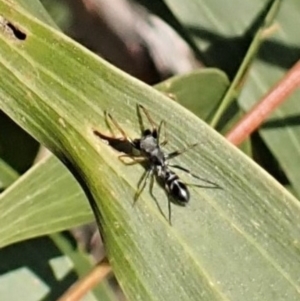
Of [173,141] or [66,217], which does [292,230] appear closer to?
[173,141]

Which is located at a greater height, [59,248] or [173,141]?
[173,141]

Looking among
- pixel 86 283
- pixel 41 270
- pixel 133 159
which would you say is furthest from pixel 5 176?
pixel 133 159

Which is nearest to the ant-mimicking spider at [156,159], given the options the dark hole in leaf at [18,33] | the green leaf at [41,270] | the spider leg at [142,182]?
the spider leg at [142,182]

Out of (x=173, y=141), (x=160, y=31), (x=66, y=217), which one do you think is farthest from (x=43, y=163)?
(x=160, y=31)

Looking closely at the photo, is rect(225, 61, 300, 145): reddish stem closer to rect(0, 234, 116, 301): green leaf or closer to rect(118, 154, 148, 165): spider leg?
rect(118, 154, 148, 165): spider leg

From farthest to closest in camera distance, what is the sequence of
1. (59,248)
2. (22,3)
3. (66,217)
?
(59,248), (66,217), (22,3)

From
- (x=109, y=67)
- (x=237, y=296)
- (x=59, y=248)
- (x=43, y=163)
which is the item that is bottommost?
(x=59, y=248)

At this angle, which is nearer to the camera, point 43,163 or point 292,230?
point 292,230

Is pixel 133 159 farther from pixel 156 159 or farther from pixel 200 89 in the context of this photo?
pixel 200 89
